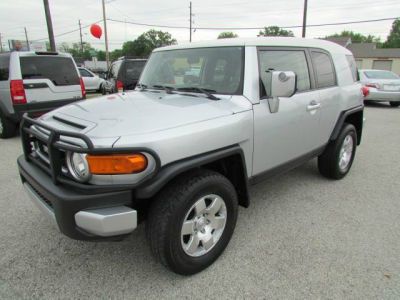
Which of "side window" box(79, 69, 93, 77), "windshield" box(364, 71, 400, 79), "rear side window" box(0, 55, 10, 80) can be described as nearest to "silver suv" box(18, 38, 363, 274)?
"rear side window" box(0, 55, 10, 80)

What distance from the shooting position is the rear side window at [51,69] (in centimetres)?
628

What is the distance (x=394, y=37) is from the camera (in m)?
84.9

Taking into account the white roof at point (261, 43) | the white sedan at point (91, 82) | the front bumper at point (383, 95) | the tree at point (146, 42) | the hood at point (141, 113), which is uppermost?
the tree at point (146, 42)

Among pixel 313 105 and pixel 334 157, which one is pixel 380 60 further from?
pixel 313 105

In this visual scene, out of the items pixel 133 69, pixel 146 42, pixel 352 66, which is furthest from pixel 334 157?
pixel 146 42

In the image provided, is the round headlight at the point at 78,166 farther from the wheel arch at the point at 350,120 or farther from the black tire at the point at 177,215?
the wheel arch at the point at 350,120

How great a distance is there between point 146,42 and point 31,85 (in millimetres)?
78733

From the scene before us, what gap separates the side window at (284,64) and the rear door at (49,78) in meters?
5.24

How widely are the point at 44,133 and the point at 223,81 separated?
1.59 metres

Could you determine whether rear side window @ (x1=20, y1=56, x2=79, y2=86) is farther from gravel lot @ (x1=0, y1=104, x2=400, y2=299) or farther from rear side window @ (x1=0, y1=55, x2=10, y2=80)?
gravel lot @ (x1=0, y1=104, x2=400, y2=299)

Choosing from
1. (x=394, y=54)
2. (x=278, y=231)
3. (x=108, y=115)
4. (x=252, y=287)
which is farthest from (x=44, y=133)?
(x=394, y=54)

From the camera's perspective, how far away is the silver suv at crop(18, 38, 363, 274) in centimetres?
197

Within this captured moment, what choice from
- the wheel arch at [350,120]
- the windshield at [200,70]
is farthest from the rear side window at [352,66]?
Result: the windshield at [200,70]

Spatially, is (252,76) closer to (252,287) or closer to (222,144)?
(222,144)
